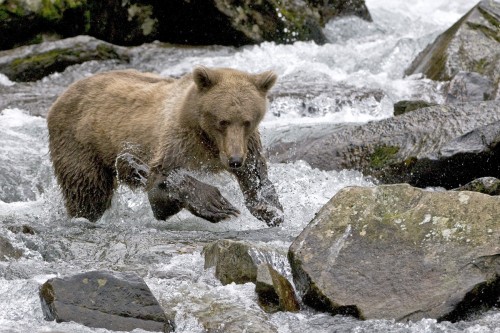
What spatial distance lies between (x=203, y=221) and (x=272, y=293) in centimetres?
266

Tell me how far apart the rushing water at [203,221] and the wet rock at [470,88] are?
20cm

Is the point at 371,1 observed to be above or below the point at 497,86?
below

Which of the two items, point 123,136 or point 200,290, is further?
point 123,136

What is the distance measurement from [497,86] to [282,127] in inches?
106

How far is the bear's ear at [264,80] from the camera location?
24.9 ft

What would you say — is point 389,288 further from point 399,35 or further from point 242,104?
point 399,35

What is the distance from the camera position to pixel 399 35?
660 inches

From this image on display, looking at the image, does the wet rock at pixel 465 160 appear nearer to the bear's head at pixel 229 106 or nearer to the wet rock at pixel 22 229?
the bear's head at pixel 229 106

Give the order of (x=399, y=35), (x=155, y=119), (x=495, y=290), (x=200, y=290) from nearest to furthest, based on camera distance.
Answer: (x=495, y=290) < (x=200, y=290) < (x=155, y=119) < (x=399, y=35)

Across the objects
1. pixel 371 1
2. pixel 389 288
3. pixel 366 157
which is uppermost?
pixel 389 288

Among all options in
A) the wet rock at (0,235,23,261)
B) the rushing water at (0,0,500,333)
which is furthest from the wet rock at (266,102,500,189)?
the wet rock at (0,235,23,261)

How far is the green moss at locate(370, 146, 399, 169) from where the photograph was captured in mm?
9141

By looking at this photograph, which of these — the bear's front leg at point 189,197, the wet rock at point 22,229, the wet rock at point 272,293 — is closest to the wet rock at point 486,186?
the bear's front leg at point 189,197

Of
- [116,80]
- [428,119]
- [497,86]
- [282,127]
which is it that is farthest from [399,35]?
[116,80]
